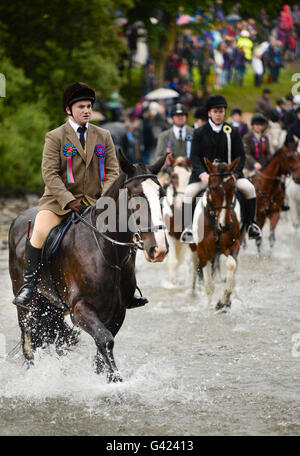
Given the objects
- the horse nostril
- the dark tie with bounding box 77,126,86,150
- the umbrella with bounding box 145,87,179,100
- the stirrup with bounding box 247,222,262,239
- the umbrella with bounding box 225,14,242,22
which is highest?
the umbrella with bounding box 225,14,242,22

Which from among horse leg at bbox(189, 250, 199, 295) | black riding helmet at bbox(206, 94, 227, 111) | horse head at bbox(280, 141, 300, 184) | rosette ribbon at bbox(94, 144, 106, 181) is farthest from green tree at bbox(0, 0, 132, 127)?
rosette ribbon at bbox(94, 144, 106, 181)

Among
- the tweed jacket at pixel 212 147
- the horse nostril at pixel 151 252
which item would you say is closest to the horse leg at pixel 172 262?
the tweed jacket at pixel 212 147

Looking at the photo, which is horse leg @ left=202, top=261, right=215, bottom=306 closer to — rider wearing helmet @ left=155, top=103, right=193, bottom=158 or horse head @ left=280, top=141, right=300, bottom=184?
rider wearing helmet @ left=155, top=103, right=193, bottom=158

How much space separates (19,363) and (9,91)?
1783 centimetres

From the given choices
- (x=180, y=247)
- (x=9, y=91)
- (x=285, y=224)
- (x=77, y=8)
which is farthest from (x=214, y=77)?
(x=180, y=247)

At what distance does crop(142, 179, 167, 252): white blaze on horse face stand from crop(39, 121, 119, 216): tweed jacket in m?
1.01

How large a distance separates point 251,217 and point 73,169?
5188 mm

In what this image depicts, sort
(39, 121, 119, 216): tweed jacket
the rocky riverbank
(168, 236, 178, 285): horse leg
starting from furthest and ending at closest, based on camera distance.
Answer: the rocky riverbank < (168, 236, 178, 285): horse leg < (39, 121, 119, 216): tweed jacket

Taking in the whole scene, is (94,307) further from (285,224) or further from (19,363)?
A: (285,224)

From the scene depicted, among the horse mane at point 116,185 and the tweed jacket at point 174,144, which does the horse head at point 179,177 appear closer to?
the tweed jacket at point 174,144

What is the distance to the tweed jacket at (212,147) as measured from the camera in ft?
40.5

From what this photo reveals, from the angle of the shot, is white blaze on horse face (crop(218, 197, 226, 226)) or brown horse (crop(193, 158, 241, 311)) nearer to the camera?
brown horse (crop(193, 158, 241, 311))

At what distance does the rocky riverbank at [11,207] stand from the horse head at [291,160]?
6949mm

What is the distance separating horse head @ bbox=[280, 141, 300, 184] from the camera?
54.4 feet
